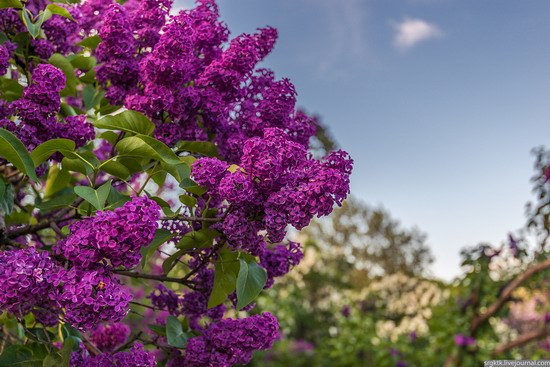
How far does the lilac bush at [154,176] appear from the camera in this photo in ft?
4.46

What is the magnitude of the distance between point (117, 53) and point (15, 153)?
0.51 m

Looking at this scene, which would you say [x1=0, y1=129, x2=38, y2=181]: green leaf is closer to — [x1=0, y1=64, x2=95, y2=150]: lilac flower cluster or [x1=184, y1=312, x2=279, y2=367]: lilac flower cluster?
[x1=0, y1=64, x2=95, y2=150]: lilac flower cluster

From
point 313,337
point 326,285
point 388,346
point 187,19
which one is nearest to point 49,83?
point 187,19

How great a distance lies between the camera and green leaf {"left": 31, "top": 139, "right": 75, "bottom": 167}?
152 centimetres

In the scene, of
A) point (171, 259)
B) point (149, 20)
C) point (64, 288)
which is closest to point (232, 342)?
point (171, 259)

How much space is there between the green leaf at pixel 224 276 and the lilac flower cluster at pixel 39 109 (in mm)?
581

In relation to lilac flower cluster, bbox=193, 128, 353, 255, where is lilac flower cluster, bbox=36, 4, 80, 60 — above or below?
above

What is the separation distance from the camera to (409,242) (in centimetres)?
1867

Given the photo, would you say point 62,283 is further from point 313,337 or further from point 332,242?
point 332,242

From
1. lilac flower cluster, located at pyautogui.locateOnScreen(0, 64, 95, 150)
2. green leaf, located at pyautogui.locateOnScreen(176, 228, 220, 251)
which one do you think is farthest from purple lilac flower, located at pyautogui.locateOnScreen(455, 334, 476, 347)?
lilac flower cluster, located at pyautogui.locateOnScreen(0, 64, 95, 150)

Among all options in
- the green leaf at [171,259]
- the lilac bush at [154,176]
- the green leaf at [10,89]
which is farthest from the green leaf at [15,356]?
the green leaf at [10,89]

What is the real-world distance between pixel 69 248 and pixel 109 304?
15 centimetres

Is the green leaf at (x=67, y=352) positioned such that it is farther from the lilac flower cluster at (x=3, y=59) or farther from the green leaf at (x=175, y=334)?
the lilac flower cluster at (x=3, y=59)

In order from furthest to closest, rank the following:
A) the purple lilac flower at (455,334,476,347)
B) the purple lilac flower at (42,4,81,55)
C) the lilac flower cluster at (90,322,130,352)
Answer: the purple lilac flower at (455,334,476,347) → the lilac flower cluster at (90,322,130,352) → the purple lilac flower at (42,4,81,55)
